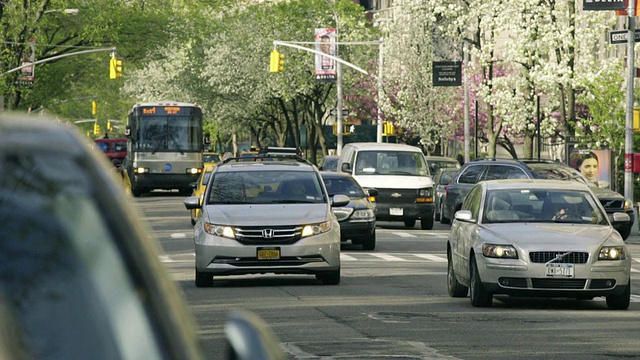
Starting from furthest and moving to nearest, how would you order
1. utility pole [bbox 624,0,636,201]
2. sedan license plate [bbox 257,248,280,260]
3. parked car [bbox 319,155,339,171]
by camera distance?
A: parked car [bbox 319,155,339,171] < utility pole [bbox 624,0,636,201] < sedan license plate [bbox 257,248,280,260]

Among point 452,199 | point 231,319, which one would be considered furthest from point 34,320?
point 452,199

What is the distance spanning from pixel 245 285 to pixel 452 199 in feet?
59.5

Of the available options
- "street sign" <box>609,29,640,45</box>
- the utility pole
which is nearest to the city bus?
the utility pole

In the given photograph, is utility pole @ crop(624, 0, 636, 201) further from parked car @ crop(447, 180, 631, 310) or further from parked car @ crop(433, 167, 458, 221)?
parked car @ crop(447, 180, 631, 310)

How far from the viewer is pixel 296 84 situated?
8944 cm

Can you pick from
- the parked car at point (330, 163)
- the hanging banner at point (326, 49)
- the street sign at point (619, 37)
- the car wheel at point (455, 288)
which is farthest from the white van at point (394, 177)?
the hanging banner at point (326, 49)

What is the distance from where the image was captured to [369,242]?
29.0 m

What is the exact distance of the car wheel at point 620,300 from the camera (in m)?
16.7

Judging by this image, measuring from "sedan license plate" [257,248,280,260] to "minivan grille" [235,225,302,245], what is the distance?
0.30 ft

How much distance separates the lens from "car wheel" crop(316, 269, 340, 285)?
19697 mm

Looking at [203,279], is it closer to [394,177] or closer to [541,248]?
[541,248]

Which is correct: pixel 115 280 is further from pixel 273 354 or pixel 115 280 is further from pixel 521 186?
pixel 521 186

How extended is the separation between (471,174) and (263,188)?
1716 cm

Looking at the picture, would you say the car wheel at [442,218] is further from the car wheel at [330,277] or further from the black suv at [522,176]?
the car wheel at [330,277]
